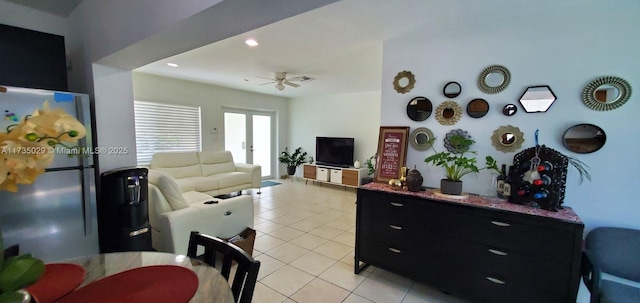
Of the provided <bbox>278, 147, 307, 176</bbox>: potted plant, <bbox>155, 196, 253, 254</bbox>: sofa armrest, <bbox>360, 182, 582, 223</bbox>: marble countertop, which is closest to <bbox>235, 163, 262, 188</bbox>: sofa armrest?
<bbox>278, 147, 307, 176</bbox>: potted plant

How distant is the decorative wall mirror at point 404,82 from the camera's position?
2457mm

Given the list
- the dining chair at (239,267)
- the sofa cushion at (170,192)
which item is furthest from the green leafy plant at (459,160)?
the sofa cushion at (170,192)

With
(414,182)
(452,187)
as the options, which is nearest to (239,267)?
(414,182)

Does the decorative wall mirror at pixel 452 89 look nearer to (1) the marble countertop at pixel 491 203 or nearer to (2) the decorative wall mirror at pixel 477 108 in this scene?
(2) the decorative wall mirror at pixel 477 108

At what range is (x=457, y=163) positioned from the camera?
206 cm

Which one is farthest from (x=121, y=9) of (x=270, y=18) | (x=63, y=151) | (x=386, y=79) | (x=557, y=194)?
(x=557, y=194)

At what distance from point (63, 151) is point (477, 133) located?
333 cm

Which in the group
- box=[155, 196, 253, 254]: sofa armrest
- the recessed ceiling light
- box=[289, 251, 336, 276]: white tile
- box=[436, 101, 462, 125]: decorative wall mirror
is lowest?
box=[289, 251, 336, 276]: white tile

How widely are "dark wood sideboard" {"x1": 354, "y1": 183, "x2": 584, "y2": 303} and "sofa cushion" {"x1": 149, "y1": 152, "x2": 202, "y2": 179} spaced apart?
366 centimetres

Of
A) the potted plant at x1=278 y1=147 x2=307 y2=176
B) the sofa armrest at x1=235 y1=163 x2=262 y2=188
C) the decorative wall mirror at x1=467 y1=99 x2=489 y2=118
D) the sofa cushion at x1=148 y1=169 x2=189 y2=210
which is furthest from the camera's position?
the potted plant at x1=278 y1=147 x2=307 y2=176

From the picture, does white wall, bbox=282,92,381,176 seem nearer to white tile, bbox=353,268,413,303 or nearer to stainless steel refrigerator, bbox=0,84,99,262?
white tile, bbox=353,268,413,303

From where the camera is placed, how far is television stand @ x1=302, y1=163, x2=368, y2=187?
566 centimetres

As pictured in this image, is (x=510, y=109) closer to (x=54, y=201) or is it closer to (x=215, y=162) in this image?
(x=54, y=201)

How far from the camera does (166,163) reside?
4.54 m
